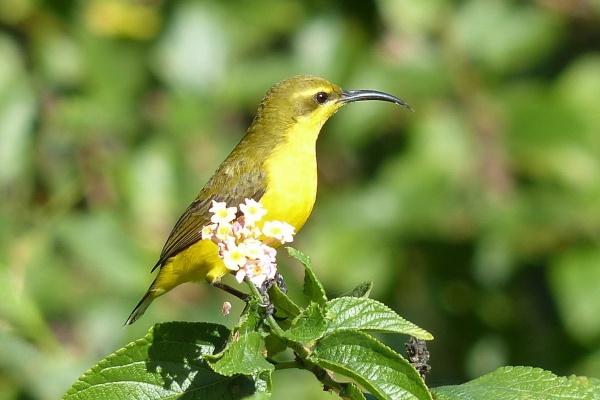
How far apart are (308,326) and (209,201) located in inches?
93.5

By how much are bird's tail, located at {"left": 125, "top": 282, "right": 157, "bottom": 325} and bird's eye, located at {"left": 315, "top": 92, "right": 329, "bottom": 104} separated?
1158 millimetres

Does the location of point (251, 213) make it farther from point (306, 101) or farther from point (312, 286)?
point (306, 101)

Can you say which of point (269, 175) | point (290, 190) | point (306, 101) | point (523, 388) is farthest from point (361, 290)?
point (306, 101)

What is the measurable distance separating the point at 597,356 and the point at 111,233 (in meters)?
2.56

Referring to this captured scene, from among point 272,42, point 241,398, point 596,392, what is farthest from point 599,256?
point 241,398

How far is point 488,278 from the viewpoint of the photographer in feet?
19.6

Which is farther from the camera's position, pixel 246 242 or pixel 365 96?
pixel 365 96

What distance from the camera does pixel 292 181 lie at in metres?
4.66

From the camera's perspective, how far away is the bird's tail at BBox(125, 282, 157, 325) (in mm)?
5098

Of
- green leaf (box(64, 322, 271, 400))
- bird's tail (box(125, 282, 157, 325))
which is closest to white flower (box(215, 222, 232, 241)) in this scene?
green leaf (box(64, 322, 271, 400))

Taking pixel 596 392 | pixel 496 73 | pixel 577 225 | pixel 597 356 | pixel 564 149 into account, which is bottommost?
pixel 596 392

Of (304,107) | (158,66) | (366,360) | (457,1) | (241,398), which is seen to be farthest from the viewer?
(457,1)

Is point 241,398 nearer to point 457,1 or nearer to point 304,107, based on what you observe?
point 304,107

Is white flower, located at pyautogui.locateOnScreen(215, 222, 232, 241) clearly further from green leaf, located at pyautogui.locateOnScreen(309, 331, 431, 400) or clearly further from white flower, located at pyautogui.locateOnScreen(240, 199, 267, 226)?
green leaf, located at pyautogui.locateOnScreen(309, 331, 431, 400)
